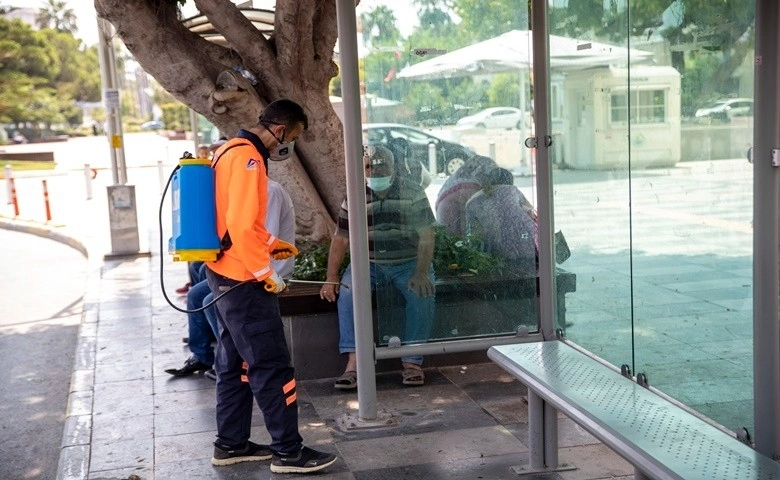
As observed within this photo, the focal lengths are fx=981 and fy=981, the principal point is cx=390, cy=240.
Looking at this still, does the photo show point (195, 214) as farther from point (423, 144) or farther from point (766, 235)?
point (766, 235)

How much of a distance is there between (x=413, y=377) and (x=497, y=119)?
1.89 meters

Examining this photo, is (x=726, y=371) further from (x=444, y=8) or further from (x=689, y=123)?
(x=444, y=8)

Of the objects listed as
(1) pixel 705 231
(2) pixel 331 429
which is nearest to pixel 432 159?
(2) pixel 331 429

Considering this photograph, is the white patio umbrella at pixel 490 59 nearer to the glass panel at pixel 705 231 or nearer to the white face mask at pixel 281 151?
the white face mask at pixel 281 151

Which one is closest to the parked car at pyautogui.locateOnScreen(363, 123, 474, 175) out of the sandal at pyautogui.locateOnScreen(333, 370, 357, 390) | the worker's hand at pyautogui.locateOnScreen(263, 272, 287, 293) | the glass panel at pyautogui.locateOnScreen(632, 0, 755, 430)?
the worker's hand at pyautogui.locateOnScreen(263, 272, 287, 293)

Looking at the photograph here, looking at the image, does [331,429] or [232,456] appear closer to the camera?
[232,456]

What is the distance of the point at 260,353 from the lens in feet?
16.2

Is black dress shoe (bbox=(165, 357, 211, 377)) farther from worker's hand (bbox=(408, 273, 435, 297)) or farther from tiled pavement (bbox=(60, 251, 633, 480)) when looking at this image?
worker's hand (bbox=(408, 273, 435, 297))

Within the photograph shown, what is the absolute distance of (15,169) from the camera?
4138 centimetres

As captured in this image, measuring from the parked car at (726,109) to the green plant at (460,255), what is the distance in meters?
2.40

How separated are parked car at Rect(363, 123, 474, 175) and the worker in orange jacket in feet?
2.73

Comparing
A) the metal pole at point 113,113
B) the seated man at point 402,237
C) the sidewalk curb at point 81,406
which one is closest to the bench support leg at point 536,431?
the seated man at point 402,237

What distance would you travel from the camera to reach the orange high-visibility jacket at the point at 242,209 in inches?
188

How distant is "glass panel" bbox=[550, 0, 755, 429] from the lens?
3668 mm
